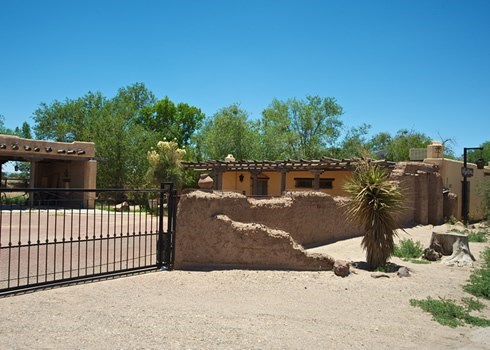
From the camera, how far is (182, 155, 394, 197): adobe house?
22781 millimetres

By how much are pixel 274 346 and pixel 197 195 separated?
194 inches

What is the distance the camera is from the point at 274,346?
218 inches

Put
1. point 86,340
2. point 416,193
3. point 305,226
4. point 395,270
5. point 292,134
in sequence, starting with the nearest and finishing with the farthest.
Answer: point 86,340, point 395,270, point 305,226, point 416,193, point 292,134

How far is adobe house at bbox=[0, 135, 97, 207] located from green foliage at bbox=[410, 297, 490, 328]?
19.8 m

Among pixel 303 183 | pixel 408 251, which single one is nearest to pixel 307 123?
pixel 303 183

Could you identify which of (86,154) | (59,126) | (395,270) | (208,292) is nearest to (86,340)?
(208,292)

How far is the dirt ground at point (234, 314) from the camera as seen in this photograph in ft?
18.5

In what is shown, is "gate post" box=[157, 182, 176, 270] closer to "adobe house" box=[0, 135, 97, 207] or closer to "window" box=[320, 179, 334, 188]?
"adobe house" box=[0, 135, 97, 207]

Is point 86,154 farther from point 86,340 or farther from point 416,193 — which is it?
point 86,340

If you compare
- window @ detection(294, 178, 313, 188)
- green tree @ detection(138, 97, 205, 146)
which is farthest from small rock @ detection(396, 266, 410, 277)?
green tree @ detection(138, 97, 205, 146)

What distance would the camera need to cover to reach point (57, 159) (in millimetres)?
29312

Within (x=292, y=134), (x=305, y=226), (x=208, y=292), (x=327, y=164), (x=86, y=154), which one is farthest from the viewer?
(x=292, y=134)

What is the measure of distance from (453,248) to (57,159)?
990 inches

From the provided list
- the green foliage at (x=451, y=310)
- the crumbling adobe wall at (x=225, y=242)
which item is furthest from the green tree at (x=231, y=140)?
the green foliage at (x=451, y=310)
